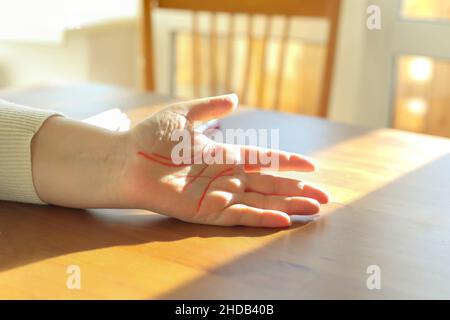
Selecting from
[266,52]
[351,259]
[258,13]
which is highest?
[258,13]

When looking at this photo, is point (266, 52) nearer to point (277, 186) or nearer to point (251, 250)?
point (277, 186)

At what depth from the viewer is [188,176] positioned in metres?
0.73

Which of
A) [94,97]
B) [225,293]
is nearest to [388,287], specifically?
[225,293]

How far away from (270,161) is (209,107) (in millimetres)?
119

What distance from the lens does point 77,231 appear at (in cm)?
68

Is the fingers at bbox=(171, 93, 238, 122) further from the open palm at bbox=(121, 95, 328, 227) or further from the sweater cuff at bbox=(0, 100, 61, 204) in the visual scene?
the sweater cuff at bbox=(0, 100, 61, 204)

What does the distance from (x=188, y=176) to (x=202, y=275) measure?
17 centimetres

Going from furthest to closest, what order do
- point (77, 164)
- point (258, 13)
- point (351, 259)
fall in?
point (258, 13) < point (77, 164) < point (351, 259)

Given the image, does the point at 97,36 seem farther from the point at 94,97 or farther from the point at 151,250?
the point at 151,250

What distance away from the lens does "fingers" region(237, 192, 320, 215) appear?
0.73m

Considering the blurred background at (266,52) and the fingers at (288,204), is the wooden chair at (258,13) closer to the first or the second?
the blurred background at (266,52)

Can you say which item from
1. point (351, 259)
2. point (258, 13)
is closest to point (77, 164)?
point (351, 259)

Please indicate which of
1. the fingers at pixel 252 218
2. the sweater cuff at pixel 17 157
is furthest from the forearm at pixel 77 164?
the fingers at pixel 252 218

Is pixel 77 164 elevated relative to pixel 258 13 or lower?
lower
